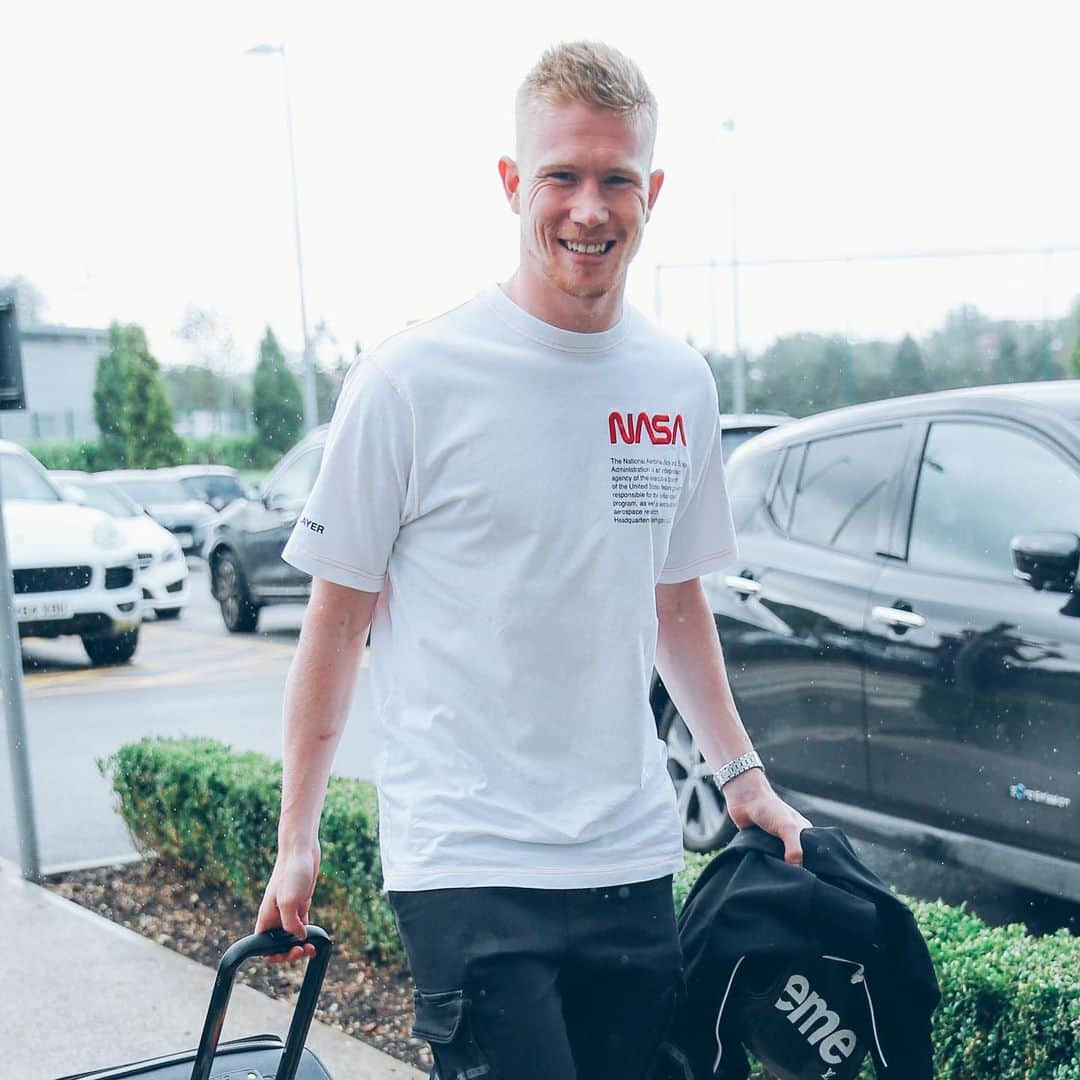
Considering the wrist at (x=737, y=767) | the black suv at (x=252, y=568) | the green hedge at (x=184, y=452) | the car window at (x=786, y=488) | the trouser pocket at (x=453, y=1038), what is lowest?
the black suv at (x=252, y=568)

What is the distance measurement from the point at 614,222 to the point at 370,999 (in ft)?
8.51

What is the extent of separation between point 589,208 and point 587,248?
51mm

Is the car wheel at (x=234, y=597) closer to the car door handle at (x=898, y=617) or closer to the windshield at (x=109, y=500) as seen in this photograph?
the windshield at (x=109, y=500)

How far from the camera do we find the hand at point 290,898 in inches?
73.3

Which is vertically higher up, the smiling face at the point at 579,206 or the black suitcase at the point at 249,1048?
the smiling face at the point at 579,206

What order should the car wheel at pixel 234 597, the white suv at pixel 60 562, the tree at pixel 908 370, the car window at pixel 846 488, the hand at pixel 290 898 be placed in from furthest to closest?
the car wheel at pixel 234 597, the white suv at pixel 60 562, the tree at pixel 908 370, the car window at pixel 846 488, the hand at pixel 290 898

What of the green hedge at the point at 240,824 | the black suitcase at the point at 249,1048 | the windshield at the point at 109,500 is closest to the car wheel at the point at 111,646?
the windshield at the point at 109,500

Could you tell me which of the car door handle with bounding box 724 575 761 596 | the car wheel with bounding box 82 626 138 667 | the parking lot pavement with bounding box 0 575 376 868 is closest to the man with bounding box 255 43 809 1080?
the car door handle with bounding box 724 575 761 596

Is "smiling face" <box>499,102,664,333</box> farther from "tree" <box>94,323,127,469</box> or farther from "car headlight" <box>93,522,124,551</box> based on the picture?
"car headlight" <box>93,522,124,551</box>

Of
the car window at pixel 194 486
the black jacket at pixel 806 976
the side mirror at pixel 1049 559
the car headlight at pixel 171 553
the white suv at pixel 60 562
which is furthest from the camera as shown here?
the car headlight at pixel 171 553

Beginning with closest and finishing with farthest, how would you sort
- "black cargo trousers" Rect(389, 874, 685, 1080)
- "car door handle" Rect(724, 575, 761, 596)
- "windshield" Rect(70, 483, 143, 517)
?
1. "black cargo trousers" Rect(389, 874, 685, 1080)
2. "car door handle" Rect(724, 575, 761, 596)
3. "windshield" Rect(70, 483, 143, 517)

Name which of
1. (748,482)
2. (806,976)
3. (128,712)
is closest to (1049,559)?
(748,482)

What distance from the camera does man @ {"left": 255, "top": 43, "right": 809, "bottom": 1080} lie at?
179cm

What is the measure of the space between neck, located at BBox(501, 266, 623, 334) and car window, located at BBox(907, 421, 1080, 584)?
2.02m
